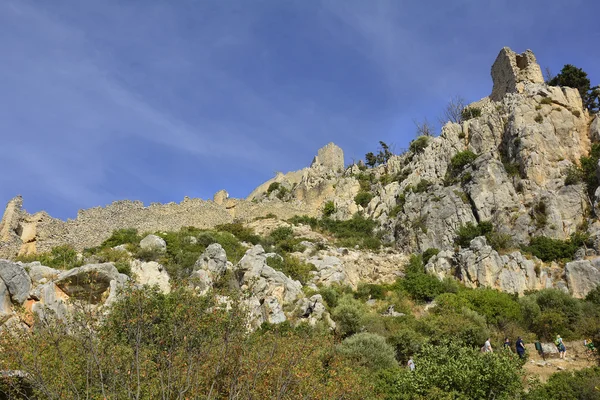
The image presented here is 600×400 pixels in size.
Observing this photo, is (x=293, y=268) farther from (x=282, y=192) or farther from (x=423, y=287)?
(x=282, y=192)

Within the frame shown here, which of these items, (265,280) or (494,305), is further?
(494,305)

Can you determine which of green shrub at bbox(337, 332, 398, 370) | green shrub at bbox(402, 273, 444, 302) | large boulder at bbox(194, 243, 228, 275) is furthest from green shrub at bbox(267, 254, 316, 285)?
green shrub at bbox(337, 332, 398, 370)

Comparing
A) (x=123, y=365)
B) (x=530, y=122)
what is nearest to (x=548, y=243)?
(x=530, y=122)

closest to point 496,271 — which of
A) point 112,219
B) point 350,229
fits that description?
point 350,229

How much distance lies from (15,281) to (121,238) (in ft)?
30.6

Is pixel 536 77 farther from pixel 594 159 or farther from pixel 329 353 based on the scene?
pixel 329 353

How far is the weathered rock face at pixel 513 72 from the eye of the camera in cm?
4819

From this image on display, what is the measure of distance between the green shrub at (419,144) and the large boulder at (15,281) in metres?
38.5

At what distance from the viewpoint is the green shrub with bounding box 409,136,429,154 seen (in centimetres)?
4819

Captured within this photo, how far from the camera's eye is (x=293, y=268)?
86.2 ft

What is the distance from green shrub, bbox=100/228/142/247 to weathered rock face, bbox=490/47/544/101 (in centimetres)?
3808

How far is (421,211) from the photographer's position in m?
36.3

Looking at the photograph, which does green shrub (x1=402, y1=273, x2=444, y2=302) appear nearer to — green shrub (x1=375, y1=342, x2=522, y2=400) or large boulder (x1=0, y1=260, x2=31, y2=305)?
green shrub (x1=375, y1=342, x2=522, y2=400)

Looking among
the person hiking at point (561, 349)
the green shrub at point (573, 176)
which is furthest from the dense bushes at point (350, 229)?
the person hiking at point (561, 349)
